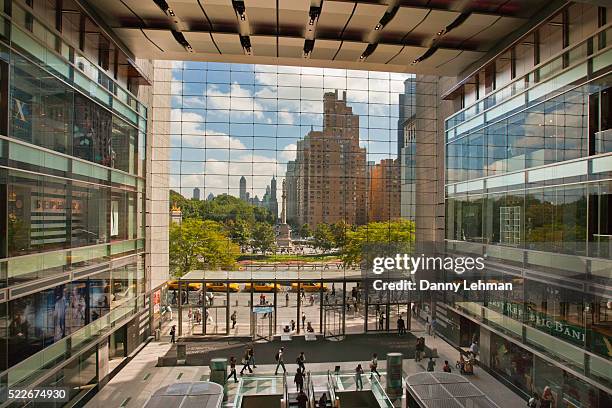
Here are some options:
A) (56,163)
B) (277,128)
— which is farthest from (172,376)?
(277,128)

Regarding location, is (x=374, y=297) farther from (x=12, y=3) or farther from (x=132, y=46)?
(x=12, y=3)

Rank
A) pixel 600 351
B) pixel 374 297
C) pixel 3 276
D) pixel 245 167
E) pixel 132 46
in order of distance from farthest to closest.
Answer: pixel 245 167 < pixel 374 297 < pixel 132 46 < pixel 600 351 < pixel 3 276

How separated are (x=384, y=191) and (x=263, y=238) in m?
6.76

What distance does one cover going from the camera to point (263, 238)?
19.6 metres

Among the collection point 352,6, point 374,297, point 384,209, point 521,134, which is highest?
point 352,6

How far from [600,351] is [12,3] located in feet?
40.8

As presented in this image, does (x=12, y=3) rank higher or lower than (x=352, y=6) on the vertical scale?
lower

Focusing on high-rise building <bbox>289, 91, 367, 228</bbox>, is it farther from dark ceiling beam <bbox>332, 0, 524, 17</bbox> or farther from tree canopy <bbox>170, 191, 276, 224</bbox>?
dark ceiling beam <bbox>332, 0, 524, 17</bbox>

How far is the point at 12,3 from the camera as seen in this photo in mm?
6848

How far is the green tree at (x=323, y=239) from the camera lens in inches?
794

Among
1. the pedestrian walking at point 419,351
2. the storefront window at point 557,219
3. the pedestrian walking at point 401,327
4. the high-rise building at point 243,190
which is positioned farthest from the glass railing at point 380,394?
the high-rise building at point 243,190

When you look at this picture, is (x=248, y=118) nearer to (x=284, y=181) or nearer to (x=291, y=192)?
(x=284, y=181)

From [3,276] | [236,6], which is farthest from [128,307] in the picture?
[236,6]

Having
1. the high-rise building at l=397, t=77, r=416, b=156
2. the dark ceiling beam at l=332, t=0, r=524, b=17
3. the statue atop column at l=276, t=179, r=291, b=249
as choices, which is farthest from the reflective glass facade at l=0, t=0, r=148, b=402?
the high-rise building at l=397, t=77, r=416, b=156
